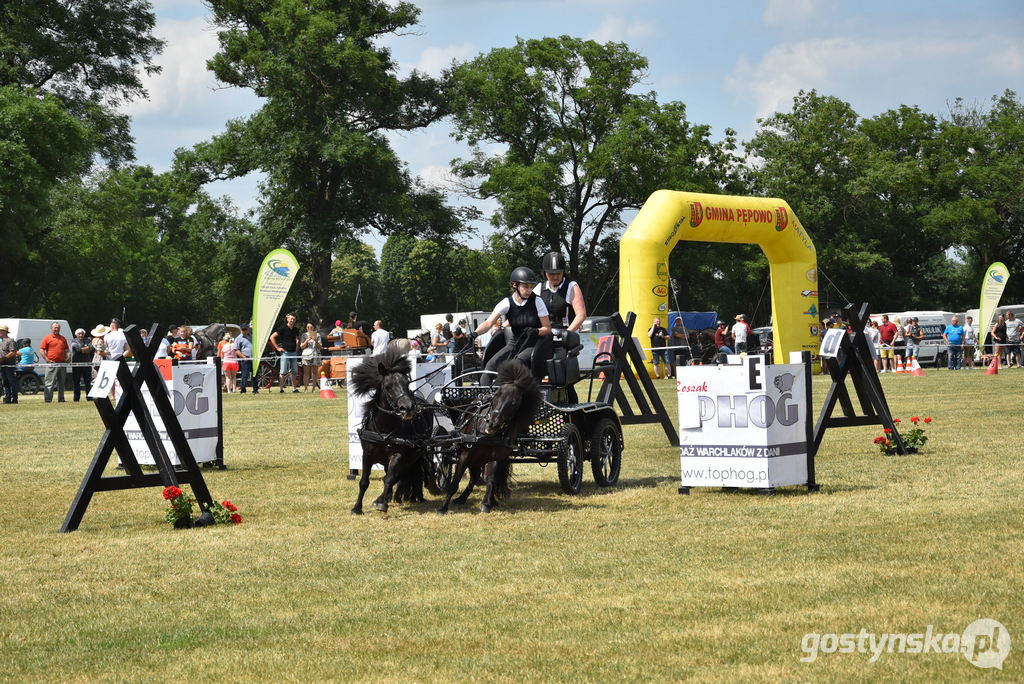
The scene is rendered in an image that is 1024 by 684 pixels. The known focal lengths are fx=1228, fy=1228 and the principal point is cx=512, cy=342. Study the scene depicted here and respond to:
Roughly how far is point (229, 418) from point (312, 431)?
4.05 metres

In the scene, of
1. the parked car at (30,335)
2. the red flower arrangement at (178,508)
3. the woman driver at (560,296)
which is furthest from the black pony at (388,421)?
the parked car at (30,335)

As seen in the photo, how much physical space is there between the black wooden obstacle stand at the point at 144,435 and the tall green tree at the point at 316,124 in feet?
144

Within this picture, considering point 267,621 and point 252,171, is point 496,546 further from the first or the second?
point 252,171

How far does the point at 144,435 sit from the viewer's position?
967 centimetres

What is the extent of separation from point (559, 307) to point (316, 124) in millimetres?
44717

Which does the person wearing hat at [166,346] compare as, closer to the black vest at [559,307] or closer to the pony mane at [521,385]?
the black vest at [559,307]

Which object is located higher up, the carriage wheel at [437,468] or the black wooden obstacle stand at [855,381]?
the black wooden obstacle stand at [855,381]

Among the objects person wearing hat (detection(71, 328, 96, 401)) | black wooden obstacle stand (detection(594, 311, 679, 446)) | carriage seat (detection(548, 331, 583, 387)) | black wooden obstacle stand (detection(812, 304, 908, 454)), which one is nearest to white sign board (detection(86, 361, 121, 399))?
carriage seat (detection(548, 331, 583, 387))

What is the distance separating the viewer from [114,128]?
54.9 meters

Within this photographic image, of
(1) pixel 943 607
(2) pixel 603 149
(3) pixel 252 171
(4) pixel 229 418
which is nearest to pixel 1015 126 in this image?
(2) pixel 603 149

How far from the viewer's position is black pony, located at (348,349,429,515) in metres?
9.92

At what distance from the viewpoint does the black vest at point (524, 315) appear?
1141 cm

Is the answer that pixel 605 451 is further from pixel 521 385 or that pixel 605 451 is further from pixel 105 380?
pixel 105 380

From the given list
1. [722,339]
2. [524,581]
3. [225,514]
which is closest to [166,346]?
[722,339]
